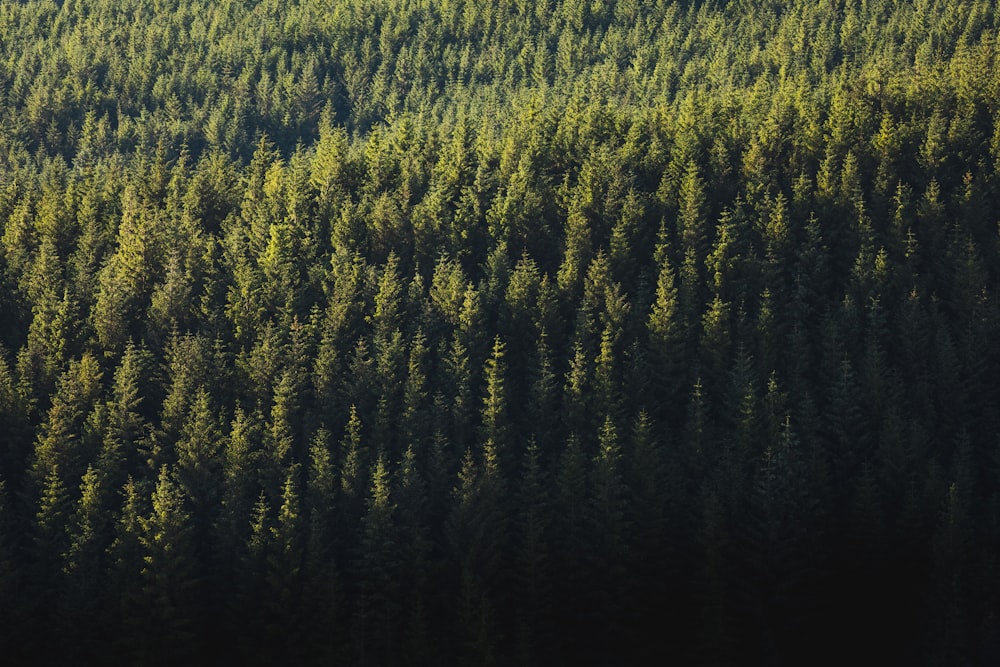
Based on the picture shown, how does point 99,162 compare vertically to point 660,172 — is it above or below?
above

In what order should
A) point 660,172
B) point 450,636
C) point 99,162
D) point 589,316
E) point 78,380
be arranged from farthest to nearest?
point 99,162 → point 660,172 → point 589,316 → point 78,380 → point 450,636

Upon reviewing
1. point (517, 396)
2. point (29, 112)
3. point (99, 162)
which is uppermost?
point (29, 112)

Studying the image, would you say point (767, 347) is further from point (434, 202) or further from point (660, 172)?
point (434, 202)

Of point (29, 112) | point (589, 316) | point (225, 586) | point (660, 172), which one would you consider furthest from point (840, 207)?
point (29, 112)

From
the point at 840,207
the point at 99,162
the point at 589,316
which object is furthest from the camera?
the point at 99,162

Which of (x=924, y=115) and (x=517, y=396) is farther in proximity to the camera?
(x=924, y=115)

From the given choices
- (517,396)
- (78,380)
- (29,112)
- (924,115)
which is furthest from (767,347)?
(29,112)
